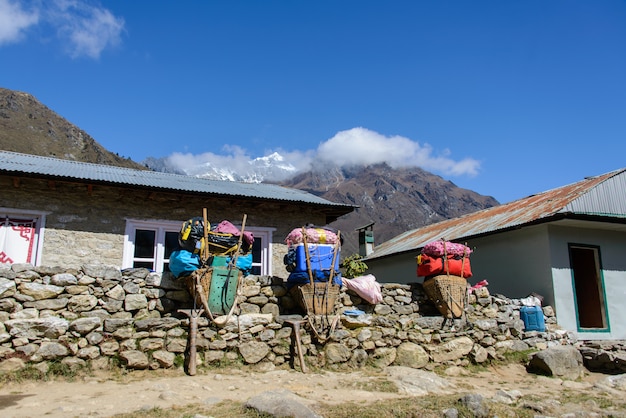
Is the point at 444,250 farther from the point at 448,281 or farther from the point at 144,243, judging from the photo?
the point at 144,243

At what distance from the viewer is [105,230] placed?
11.4 m

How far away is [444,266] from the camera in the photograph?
10.3m

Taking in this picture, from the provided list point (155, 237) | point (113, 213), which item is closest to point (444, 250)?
point (155, 237)

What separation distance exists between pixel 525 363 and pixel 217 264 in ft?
21.9

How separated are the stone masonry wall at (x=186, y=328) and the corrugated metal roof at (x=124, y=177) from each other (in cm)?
332

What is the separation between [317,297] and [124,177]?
253 inches

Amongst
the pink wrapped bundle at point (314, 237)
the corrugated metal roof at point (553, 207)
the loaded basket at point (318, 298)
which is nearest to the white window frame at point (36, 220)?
the pink wrapped bundle at point (314, 237)

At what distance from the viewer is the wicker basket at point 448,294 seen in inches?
396

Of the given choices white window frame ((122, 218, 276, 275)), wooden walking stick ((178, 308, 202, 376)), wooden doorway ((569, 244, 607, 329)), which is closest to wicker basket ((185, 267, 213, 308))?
wooden walking stick ((178, 308, 202, 376))

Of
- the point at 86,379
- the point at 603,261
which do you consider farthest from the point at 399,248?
the point at 86,379

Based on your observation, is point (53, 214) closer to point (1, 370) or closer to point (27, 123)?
point (1, 370)

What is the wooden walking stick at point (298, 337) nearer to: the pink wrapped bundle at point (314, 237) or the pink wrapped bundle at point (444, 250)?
the pink wrapped bundle at point (314, 237)

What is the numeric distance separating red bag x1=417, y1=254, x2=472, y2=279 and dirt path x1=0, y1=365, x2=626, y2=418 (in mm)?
2283

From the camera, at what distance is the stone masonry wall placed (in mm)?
7414
